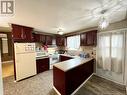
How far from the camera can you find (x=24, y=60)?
11.4 feet

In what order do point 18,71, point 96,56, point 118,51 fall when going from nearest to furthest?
1. point 118,51
2. point 18,71
3. point 96,56

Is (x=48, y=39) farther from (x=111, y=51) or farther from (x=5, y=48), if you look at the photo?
(x=5, y=48)

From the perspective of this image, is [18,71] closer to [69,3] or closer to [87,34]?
[69,3]

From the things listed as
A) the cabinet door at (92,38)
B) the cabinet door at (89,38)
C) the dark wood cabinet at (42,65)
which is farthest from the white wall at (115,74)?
the dark wood cabinet at (42,65)

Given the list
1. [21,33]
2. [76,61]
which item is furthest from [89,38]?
[21,33]

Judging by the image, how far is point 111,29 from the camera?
3295mm

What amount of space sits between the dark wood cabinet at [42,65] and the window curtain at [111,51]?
2.76m

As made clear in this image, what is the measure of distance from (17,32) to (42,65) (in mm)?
2093

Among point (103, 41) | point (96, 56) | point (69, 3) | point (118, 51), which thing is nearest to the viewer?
point (69, 3)

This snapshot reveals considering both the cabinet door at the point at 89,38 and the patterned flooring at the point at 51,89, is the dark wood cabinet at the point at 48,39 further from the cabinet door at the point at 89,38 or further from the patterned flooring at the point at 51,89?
the patterned flooring at the point at 51,89

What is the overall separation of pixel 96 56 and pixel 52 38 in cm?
299

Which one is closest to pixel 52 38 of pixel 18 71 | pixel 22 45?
pixel 22 45

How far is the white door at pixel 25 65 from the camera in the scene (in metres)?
3.28

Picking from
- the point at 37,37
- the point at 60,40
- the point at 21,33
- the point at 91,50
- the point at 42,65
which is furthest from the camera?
the point at 60,40
